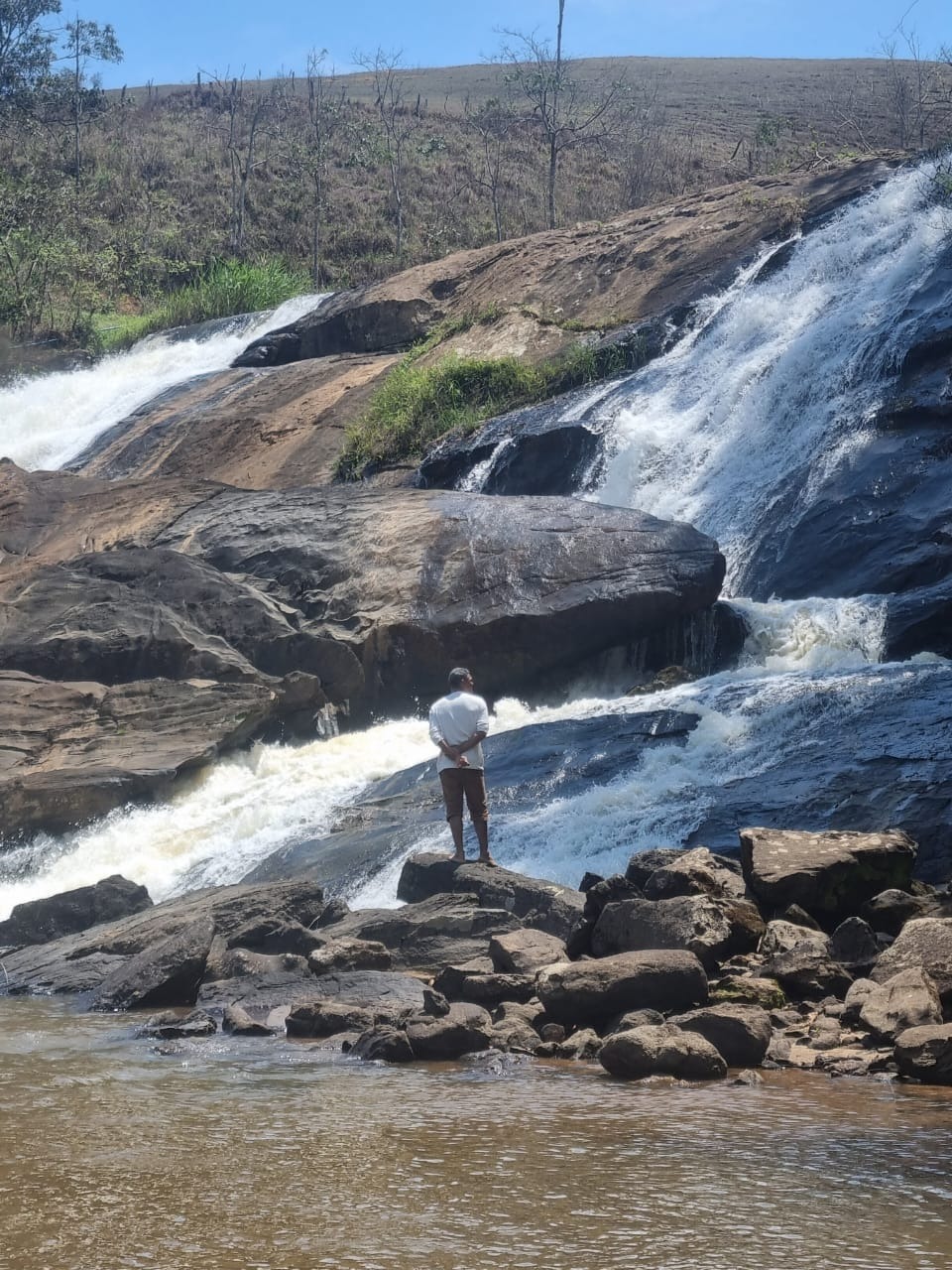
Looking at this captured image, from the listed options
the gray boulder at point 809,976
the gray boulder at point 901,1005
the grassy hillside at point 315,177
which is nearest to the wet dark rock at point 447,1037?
the gray boulder at point 809,976

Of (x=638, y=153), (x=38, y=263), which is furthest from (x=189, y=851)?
(x=638, y=153)

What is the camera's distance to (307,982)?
9.02 m

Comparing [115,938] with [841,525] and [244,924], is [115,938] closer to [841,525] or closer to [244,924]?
[244,924]

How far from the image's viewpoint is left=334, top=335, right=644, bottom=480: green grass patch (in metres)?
23.6

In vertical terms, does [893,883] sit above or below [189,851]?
above

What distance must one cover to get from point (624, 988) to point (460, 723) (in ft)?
12.9

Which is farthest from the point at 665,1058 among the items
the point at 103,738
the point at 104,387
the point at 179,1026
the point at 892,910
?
the point at 104,387

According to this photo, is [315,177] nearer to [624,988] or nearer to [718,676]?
[718,676]

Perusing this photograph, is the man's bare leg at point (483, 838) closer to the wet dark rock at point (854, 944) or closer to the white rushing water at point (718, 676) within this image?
the white rushing water at point (718, 676)

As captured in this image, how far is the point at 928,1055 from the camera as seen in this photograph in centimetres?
621

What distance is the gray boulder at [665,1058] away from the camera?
21.2 ft

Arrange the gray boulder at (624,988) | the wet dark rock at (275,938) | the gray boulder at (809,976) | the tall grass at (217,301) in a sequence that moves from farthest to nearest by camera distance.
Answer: the tall grass at (217,301)
the wet dark rock at (275,938)
the gray boulder at (809,976)
the gray boulder at (624,988)

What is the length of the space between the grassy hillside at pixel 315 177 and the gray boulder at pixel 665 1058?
34926 millimetres

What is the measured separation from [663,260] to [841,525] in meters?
11.4
